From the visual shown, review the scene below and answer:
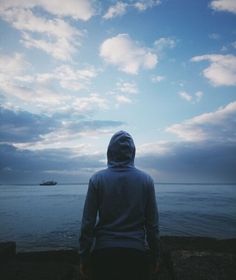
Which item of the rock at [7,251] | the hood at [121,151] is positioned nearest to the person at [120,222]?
the hood at [121,151]

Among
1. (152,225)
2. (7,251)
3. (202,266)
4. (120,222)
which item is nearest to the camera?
(120,222)

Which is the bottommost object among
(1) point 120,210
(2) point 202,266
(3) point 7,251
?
(3) point 7,251

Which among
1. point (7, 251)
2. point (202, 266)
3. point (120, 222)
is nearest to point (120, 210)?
point (120, 222)

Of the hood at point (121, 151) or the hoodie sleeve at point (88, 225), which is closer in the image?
the hoodie sleeve at point (88, 225)

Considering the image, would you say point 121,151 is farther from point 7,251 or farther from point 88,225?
point 7,251

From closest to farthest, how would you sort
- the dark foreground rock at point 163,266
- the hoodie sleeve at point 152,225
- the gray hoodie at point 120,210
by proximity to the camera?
the gray hoodie at point 120,210 → the hoodie sleeve at point 152,225 → the dark foreground rock at point 163,266

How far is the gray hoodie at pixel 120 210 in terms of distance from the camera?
244 centimetres

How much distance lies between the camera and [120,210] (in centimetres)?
249

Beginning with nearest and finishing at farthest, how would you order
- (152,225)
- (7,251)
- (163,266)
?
1. (152,225)
2. (163,266)
3. (7,251)

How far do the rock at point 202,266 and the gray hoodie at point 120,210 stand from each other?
98.4 inches

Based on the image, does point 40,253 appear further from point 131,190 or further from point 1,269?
point 131,190

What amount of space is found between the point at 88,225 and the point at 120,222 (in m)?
0.32

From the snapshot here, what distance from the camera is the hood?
8.73ft

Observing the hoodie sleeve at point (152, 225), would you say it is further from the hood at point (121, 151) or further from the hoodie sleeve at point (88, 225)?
the hoodie sleeve at point (88, 225)
